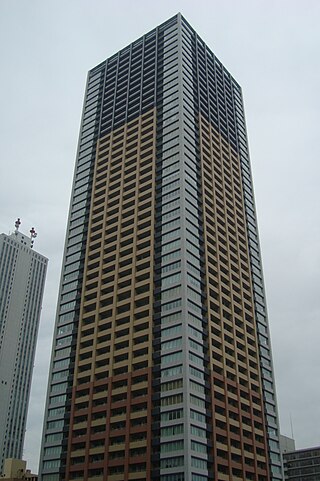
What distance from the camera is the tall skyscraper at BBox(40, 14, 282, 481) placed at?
303ft

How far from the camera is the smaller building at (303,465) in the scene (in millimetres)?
172750

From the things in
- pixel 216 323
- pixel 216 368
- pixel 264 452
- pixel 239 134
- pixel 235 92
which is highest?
pixel 235 92

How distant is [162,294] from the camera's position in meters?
104

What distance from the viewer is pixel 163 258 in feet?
356

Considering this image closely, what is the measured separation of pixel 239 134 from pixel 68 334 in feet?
263

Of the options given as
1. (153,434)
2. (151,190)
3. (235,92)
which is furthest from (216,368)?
(235,92)

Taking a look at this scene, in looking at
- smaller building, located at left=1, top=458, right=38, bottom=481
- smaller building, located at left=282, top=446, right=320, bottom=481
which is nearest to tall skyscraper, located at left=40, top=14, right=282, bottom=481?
smaller building, located at left=1, top=458, right=38, bottom=481

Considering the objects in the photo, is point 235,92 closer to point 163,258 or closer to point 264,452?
point 163,258

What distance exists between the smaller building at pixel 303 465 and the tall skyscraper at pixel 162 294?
75308 millimetres

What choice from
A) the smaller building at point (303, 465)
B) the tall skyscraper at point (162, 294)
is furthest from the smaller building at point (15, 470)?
the smaller building at point (303, 465)

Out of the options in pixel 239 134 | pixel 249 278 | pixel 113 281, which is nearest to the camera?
pixel 113 281

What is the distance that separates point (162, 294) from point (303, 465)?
108321mm

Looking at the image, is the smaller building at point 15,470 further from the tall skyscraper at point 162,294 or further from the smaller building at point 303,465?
the smaller building at point 303,465

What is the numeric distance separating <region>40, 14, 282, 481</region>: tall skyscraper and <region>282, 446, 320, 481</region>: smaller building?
75308 mm
